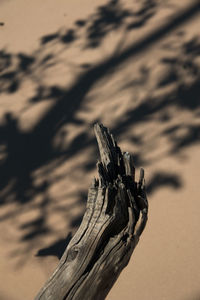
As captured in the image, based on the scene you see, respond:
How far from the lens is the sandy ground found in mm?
4887

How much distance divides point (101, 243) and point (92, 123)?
11.8 ft

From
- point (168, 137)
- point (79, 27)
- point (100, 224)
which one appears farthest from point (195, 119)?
point (100, 224)

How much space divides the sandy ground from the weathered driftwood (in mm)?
2268

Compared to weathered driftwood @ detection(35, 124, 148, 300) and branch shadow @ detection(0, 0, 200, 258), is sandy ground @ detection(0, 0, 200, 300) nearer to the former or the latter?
branch shadow @ detection(0, 0, 200, 258)

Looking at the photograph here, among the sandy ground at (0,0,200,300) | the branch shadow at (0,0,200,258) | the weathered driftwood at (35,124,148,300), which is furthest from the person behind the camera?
the branch shadow at (0,0,200,258)

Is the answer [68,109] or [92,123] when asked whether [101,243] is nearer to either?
[92,123]

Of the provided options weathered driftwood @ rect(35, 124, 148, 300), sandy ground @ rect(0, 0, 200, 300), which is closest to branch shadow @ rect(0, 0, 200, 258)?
sandy ground @ rect(0, 0, 200, 300)

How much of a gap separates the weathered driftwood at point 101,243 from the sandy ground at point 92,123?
227 cm

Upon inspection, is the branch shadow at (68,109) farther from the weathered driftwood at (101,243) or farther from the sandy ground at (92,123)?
the weathered driftwood at (101,243)

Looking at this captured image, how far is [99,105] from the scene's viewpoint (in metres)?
6.12

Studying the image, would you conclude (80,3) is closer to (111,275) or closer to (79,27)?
(79,27)

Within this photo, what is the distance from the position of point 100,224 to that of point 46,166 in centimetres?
342

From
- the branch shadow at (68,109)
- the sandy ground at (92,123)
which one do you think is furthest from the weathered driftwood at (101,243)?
the branch shadow at (68,109)

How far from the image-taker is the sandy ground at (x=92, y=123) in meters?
4.89
